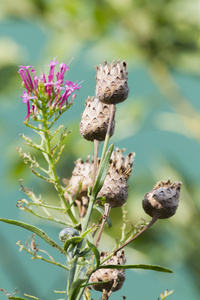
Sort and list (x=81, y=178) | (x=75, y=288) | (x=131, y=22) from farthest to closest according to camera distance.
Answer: (x=131, y=22) → (x=81, y=178) → (x=75, y=288)

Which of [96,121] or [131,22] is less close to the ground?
[131,22]

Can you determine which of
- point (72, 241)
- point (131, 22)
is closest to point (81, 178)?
point (72, 241)

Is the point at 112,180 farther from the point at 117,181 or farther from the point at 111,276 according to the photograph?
the point at 111,276

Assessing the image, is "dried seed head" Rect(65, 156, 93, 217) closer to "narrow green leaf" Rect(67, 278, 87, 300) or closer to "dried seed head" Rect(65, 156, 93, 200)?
"dried seed head" Rect(65, 156, 93, 200)

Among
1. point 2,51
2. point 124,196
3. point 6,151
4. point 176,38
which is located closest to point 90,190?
point 124,196

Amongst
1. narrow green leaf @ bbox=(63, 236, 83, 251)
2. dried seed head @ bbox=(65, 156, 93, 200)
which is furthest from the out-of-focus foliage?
narrow green leaf @ bbox=(63, 236, 83, 251)
